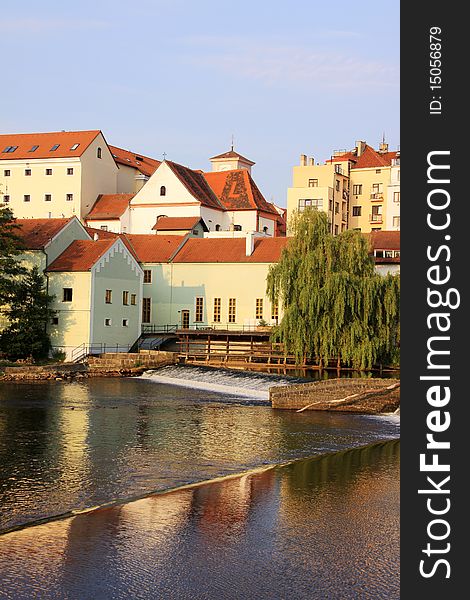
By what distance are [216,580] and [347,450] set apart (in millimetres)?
12027

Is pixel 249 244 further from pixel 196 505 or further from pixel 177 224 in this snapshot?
pixel 196 505

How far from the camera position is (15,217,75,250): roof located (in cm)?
4950

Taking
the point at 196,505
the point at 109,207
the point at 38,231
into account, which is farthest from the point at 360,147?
the point at 196,505

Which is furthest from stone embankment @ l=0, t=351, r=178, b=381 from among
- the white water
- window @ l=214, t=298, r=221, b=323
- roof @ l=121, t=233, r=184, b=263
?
roof @ l=121, t=233, r=184, b=263

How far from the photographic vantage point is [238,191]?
77.5 m

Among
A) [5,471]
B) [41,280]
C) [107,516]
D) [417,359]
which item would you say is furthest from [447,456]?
[41,280]

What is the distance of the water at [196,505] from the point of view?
1264cm

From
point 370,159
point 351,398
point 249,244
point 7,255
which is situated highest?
point 370,159

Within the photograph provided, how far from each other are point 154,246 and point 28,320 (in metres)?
15.7

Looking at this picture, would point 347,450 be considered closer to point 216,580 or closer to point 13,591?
point 216,580

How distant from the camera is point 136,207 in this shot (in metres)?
73.9

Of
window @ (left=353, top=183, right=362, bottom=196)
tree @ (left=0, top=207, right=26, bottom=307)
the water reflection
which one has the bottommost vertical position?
the water reflection

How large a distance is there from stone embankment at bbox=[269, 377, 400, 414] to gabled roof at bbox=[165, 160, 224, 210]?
135 ft

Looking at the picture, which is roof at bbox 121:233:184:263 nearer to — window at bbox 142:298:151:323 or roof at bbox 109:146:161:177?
window at bbox 142:298:151:323
